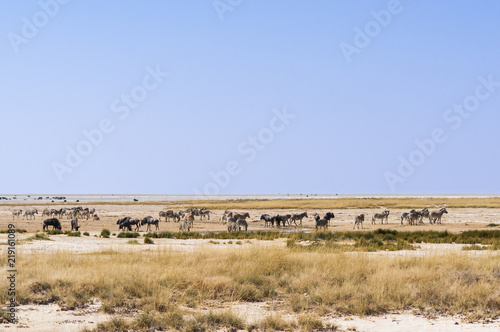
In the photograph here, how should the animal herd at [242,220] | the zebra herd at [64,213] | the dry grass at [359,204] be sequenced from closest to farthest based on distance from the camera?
the animal herd at [242,220]
the zebra herd at [64,213]
the dry grass at [359,204]

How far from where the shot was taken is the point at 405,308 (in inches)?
411

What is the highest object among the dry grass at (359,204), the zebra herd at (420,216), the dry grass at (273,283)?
the dry grass at (273,283)

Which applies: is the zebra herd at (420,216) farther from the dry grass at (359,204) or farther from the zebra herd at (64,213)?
the zebra herd at (64,213)

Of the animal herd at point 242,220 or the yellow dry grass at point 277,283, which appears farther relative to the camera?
the animal herd at point 242,220

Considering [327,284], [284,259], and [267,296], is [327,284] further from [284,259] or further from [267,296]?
[284,259]

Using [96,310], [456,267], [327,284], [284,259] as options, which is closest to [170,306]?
[96,310]

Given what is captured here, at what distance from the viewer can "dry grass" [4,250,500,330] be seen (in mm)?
10266

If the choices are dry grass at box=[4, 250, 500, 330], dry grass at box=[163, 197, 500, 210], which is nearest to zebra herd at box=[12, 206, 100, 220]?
dry grass at box=[163, 197, 500, 210]

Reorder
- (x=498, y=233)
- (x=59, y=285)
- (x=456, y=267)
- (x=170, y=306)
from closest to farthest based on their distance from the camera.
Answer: (x=170, y=306) → (x=59, y=285) → (x=456, y=267) → (x=498, y=233)

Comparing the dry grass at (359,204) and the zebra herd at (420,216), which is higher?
the zebra herd at (420,216)

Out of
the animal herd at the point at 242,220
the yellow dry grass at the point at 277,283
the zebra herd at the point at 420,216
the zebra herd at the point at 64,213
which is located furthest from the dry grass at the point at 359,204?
the yellow dry grass at the point at 277,283

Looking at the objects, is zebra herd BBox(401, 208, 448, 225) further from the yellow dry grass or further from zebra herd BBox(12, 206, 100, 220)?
zebra herd BBox(12, 206, 100, 220)

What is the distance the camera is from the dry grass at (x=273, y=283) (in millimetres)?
10266

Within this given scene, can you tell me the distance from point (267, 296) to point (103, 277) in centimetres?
395
